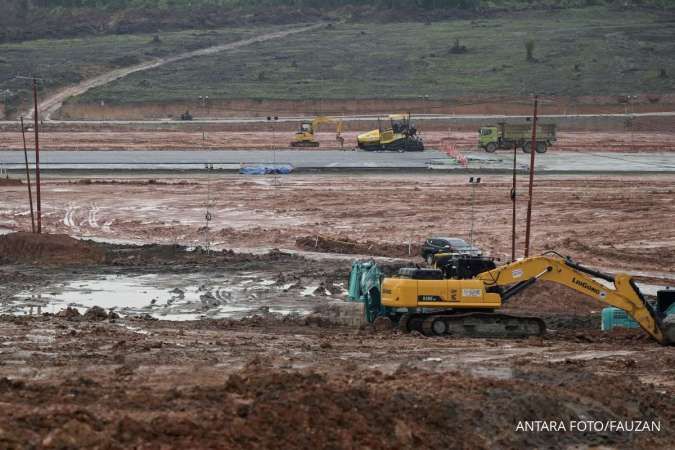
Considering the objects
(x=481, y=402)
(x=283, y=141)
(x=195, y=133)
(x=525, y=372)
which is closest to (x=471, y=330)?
(x=525, y=372)

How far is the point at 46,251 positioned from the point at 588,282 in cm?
1869

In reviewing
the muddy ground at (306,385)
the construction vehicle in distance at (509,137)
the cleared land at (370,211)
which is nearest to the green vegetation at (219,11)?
the construction vehicle in distance at (509,137)

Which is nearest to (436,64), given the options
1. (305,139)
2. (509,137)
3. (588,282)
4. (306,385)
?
(305,139)

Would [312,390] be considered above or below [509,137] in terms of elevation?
above

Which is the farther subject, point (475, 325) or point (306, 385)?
point (475, 325)

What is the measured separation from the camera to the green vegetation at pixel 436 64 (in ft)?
327

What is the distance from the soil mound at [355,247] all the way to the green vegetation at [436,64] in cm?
6001

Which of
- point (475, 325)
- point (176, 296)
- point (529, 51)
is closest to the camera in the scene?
point (475, 325)

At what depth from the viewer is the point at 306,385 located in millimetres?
15906

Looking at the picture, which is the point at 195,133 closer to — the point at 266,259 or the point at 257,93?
the point at 257,93

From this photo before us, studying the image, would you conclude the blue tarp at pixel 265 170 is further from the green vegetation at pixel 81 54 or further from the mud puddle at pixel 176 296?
the green vegetation at pixel 81 54

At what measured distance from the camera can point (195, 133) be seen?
81.2 m

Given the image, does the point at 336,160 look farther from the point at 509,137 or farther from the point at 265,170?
the point at 509,137

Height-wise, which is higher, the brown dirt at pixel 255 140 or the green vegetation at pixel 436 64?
the green vegetation at pixel 436 64
